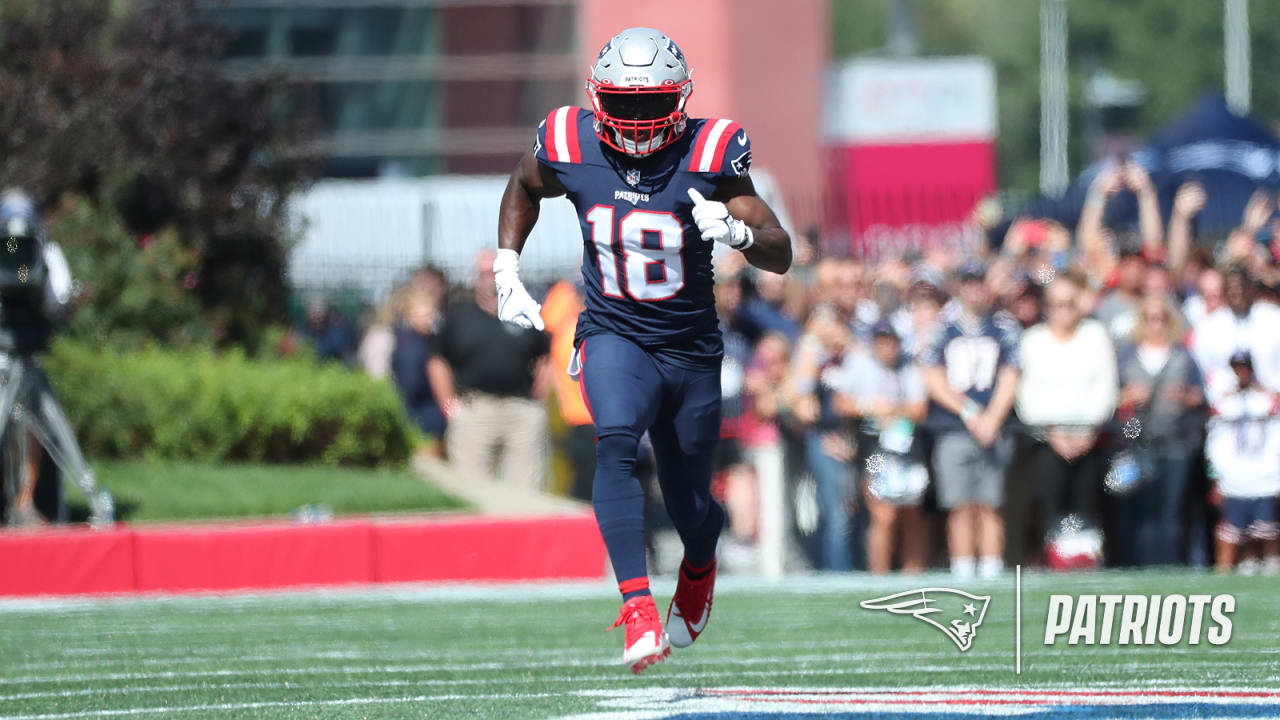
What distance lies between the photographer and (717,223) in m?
6.71

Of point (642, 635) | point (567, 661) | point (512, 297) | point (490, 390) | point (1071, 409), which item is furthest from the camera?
point (490, 390)

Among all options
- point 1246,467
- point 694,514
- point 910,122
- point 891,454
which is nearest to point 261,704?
point 694,514

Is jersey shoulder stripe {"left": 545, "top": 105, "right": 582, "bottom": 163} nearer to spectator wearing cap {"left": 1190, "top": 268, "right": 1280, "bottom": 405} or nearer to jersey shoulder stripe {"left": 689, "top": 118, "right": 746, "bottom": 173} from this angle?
jersey shoulder stripe {"left": 689, "top": 118, "right": 746, "bottom": 173}

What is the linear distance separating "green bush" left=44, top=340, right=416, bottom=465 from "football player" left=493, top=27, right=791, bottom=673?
310 inches

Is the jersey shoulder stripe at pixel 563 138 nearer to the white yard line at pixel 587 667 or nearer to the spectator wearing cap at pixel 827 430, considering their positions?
the white yard line at pixel 587 667

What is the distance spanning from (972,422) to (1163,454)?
4.05 ft

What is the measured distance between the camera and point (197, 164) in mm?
17688

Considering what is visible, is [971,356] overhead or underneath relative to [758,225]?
underneath

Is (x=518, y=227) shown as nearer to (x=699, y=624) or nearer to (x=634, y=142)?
(x=634, y=142)

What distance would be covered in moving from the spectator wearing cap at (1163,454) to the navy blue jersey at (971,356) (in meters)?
0.90

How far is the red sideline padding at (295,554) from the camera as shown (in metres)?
12.0

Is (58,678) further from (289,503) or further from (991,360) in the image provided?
(991,360)

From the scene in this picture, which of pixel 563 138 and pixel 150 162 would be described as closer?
pixel 563 138

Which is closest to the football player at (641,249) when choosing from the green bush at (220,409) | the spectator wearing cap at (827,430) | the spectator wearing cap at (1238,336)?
the spectator wearing cap at (827,430)
